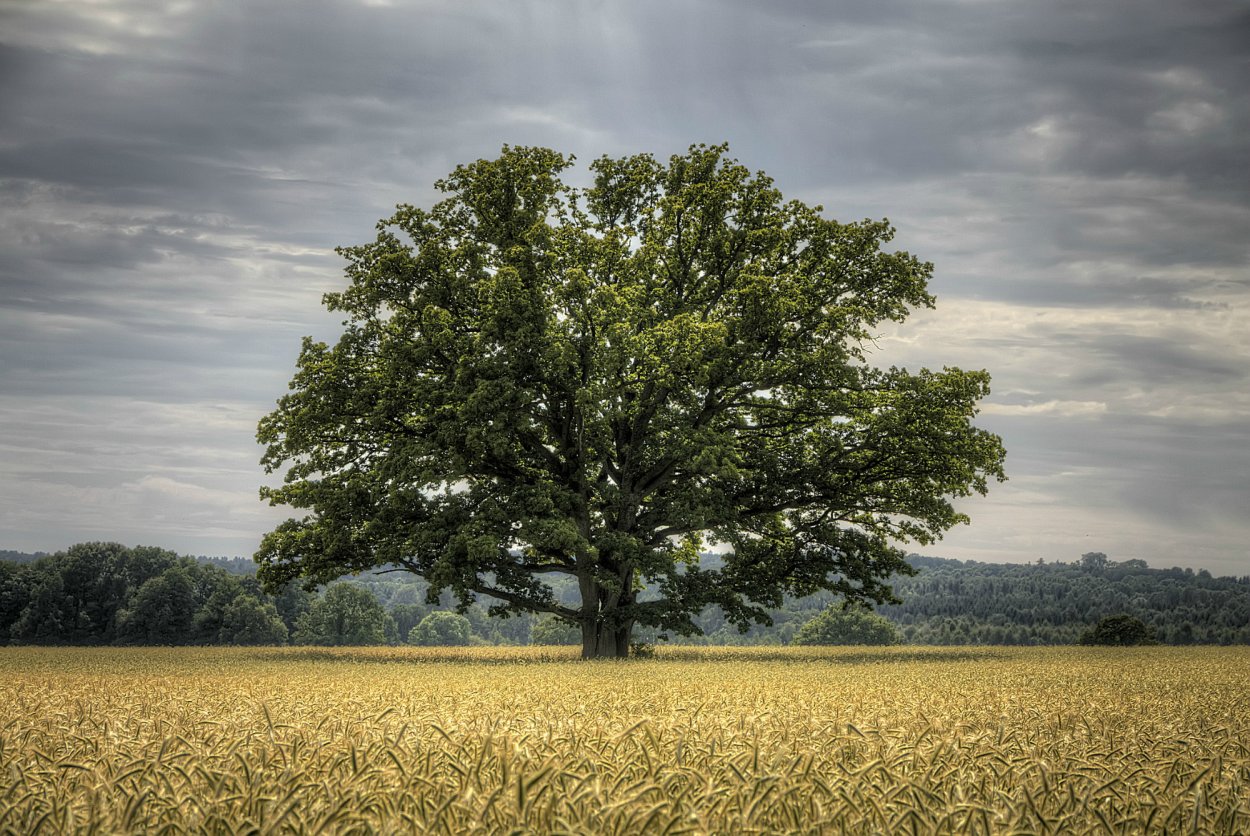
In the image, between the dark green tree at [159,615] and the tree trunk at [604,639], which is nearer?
the tree trunk at [604,639]

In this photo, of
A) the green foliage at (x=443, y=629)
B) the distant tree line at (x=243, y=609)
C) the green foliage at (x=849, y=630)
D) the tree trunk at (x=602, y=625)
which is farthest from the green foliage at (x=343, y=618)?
the tree trunk at (x=602, y=625)

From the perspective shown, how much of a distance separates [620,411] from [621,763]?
763 inches

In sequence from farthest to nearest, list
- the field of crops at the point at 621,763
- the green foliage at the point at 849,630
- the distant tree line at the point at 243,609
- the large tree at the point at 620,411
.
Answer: the green foliage at the point at 849,630 → the distant tree line at the point at 243,609 → the large tree at the point at 620,411 → the field of crops at the point at 621,763

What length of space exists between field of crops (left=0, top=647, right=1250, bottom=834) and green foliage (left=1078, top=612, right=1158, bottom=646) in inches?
1168

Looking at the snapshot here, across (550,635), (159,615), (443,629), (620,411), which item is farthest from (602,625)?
(443,629)

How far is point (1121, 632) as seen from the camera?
35219 mm

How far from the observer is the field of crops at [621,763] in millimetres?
3000

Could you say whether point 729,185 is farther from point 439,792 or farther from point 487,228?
point 439,792

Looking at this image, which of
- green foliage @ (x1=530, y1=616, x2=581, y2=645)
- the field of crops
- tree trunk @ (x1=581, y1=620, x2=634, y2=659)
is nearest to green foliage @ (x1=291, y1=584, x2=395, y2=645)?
green foliage @ (x1=530, y1=616, x2=581, y2=645)

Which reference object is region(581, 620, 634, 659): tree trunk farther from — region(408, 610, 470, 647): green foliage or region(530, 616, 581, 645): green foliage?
region(408, 610, 470, 647): green foliage

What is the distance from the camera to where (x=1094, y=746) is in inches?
205

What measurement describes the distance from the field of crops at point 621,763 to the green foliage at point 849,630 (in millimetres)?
75934

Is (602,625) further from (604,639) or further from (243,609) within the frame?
(243,609)

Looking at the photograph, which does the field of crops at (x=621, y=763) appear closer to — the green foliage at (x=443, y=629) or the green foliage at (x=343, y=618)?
the green foliage at (x=343, y=618)
